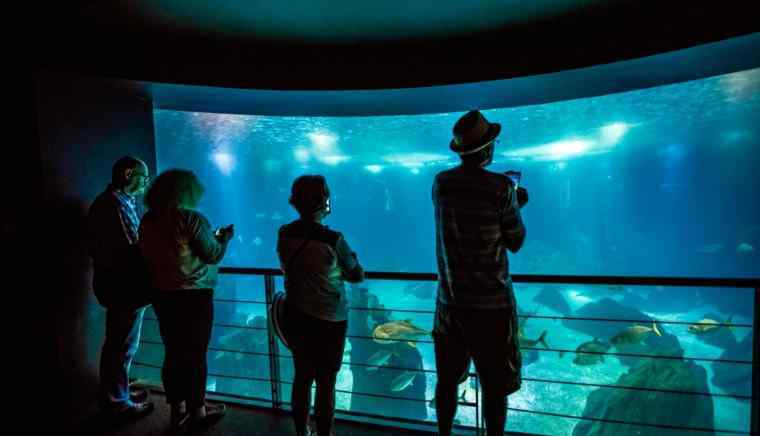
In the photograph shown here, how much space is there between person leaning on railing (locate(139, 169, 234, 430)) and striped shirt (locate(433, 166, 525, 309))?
137cm

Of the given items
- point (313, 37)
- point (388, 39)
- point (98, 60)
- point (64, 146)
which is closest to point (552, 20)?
point (388, 39)

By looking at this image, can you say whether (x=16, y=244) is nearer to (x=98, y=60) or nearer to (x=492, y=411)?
(x=98, y=60)

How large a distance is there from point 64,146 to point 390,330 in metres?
5.08

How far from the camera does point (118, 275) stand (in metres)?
2.30

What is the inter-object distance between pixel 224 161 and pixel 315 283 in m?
46.3

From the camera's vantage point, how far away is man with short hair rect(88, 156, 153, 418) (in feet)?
7.55

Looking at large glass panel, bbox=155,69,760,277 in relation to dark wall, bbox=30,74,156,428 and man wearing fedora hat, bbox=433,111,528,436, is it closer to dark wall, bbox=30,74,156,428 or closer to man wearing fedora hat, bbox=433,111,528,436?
dark wall, bbox=30,74,156,428

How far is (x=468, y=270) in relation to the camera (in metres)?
1.67

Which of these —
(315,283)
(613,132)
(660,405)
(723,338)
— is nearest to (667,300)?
(723,338)

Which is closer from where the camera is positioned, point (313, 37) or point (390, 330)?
point (313, 37)

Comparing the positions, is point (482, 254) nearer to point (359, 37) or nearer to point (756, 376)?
point (756, 376)

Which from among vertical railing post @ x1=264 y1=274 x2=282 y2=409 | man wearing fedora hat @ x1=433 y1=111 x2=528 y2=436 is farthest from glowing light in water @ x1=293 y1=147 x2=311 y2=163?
man wearing fedora hat @ x1=433 y1=111 x2=528 y2=436

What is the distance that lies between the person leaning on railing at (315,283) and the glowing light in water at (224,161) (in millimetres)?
40315

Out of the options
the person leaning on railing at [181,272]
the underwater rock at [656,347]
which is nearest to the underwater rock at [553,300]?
the underwater rock at [656,347]
